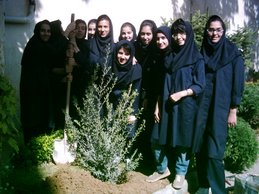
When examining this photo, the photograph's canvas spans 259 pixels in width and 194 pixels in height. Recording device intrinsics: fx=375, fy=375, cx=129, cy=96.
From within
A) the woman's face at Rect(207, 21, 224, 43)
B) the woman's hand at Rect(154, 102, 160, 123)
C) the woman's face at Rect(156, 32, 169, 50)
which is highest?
the woman's face at Rect(207, 21, 224, 43)

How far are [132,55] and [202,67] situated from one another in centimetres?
92

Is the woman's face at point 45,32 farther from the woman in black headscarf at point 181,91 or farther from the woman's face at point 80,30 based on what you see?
the woman in black headscarf at point 181,91

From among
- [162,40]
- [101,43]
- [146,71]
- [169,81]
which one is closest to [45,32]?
[101,43]

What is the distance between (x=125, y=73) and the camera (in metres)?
4.46

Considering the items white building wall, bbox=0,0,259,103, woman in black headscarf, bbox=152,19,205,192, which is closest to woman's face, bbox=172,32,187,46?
woman in black headscarf, bbox=152,19,205,192

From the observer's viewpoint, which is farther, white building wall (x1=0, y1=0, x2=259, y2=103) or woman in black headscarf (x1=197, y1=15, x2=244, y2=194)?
white building wall (x1=0, y1=0, x2=259, y2=103)

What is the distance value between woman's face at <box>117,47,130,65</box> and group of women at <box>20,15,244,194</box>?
1 centimetres

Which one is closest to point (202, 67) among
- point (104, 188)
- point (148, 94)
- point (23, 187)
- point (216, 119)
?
point (216, 119)

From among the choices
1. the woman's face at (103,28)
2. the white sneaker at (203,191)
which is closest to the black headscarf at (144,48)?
the woman's face at (103,28)

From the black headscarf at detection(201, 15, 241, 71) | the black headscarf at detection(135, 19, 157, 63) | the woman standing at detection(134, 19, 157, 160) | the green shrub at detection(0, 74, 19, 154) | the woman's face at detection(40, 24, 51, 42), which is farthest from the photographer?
the woman's face at detection(40, 24, 51, 42)

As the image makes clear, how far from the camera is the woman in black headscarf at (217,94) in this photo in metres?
3.89

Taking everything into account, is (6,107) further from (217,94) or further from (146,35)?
(146,35)

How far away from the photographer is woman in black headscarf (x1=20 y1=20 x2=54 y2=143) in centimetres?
500

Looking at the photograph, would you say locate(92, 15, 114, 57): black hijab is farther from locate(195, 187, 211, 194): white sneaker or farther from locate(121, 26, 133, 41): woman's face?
locate(195, 187, 211, 194): white sneaker
